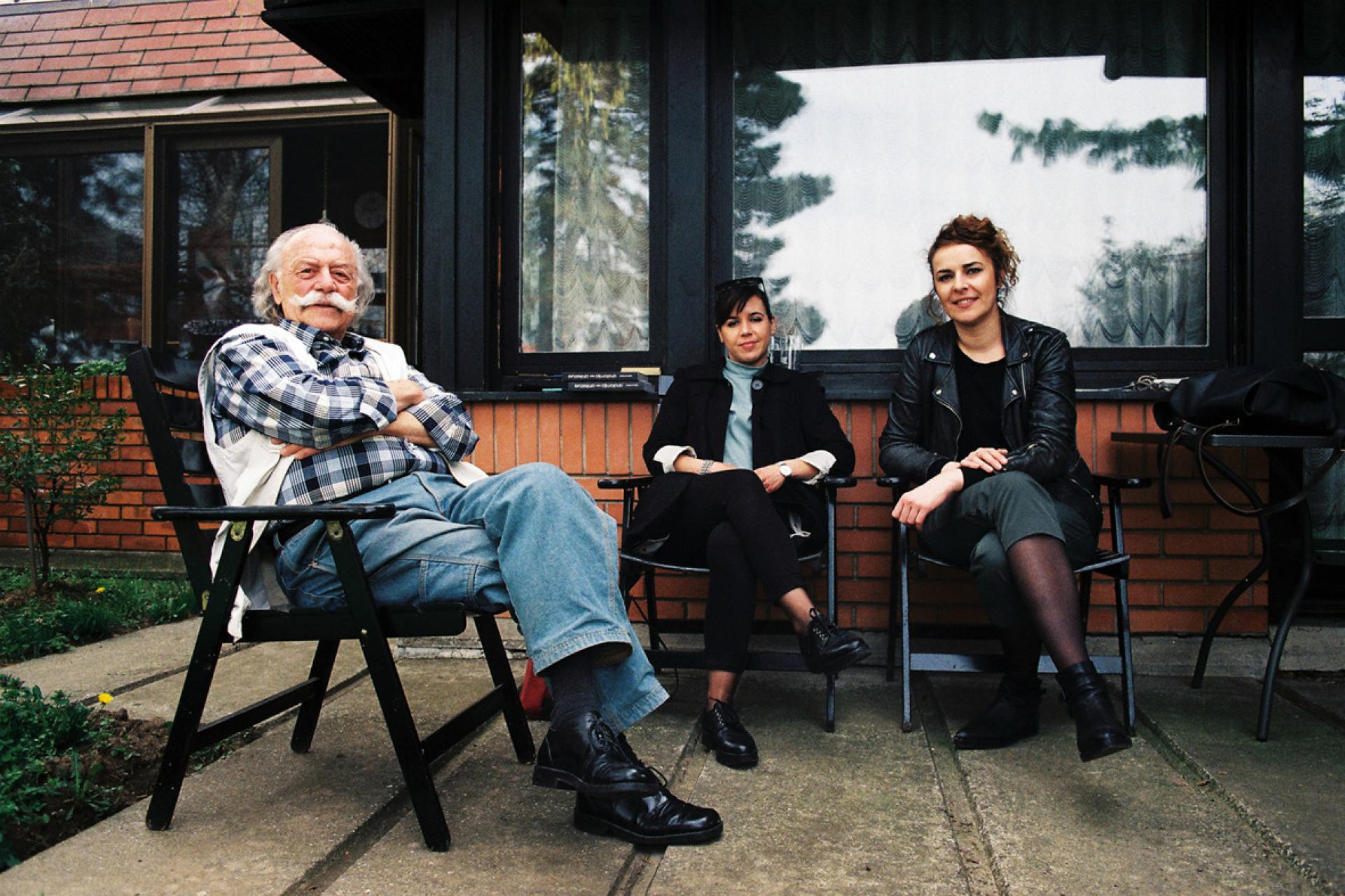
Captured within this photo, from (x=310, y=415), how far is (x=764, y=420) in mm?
1532

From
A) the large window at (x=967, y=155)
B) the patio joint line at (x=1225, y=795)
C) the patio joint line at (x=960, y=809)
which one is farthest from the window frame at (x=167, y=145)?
the patio joint line at (x=1225, y=795)

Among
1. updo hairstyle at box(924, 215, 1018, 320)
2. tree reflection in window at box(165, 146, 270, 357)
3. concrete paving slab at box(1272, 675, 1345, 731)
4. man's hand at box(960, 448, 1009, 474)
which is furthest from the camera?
tree reflection in window at box(165, 146, 270, 357)

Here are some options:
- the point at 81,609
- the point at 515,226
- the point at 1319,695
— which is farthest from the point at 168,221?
the point at 1319,695

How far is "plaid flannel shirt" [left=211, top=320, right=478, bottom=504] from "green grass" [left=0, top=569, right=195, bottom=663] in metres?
2.15

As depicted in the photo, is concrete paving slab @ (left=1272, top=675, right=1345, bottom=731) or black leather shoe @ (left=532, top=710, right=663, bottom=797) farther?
concrete paving slab @ (left=1272, top=675, right=1345, bottom=731)

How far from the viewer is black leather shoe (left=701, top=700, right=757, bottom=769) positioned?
7.66 feet

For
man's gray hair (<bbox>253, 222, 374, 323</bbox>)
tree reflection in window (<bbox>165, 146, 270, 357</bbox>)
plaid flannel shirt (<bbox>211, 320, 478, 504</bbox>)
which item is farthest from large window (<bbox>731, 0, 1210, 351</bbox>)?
tree reflection in window (<bbox>165, 146, 270, 357</bbox>)

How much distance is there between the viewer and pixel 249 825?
1.96 m

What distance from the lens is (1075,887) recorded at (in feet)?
5.55

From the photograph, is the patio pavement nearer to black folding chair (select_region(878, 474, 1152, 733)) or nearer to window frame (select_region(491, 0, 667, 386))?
black folding chair (select_region(878, 474, 1152, 733))

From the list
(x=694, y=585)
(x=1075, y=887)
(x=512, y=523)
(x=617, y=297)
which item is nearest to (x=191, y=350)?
(x=617, y=297)

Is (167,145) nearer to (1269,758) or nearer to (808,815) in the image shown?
(808,815)

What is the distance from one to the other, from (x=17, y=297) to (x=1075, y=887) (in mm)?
6752

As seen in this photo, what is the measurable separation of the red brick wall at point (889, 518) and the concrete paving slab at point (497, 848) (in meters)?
1.25
